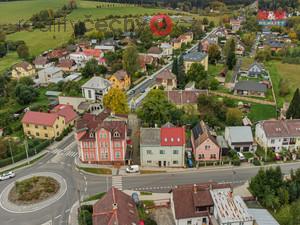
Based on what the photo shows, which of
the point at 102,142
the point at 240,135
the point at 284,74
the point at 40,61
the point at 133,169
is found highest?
the point at 40,61

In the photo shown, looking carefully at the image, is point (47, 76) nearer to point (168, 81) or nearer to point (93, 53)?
point (93, 53)

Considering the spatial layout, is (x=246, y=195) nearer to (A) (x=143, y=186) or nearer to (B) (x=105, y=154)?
(A) (x=143, y=186)

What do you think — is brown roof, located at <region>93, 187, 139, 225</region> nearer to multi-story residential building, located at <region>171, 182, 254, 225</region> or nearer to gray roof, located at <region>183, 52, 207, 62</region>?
multi-story residential building, located at <region>171, 182, 254, 225</region>

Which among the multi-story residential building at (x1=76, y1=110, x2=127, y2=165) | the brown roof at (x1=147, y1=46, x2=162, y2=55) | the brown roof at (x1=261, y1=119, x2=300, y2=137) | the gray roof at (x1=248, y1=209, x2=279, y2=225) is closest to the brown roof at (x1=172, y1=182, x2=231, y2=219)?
the gray roof at (x1=248, y1=209, x2=279, y2=225)

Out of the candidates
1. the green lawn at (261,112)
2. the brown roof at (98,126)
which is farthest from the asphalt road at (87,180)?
the green lawn at (261,112)

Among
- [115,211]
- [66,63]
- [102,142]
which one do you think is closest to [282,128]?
[102,142]

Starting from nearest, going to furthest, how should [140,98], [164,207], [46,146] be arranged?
[164,207], [46,146], [140,98]

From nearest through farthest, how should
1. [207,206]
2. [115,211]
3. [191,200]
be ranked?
[115,211]
[207,206]
[191,200]

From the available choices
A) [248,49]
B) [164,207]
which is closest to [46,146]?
[164,207]
